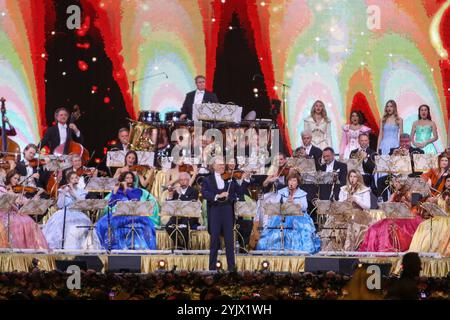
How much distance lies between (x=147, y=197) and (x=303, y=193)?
195cm

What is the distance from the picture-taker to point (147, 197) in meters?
13.1

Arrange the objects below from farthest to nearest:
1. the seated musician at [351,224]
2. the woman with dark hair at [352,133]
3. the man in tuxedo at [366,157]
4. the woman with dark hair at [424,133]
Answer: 1. the woman with dark hair at [352,133]
2. the woman with dark hair at [424,133]
3. the man in tuxedo at [366,157]
4. the seated musician at [351,224]

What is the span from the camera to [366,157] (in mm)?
14047

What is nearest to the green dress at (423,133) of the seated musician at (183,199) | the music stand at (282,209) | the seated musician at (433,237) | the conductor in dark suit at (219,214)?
the seated musician at (433,237)

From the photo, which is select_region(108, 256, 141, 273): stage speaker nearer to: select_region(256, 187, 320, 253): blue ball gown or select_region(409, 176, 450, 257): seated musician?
select_region(256, 187, 320, 253): blue ball gown

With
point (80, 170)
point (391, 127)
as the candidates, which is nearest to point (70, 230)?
point (80, 170)

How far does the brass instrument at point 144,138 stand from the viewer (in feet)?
45.2

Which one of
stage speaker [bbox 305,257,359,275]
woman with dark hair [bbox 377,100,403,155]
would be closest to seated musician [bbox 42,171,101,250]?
stage speaker [bbox 305,257,359,275]

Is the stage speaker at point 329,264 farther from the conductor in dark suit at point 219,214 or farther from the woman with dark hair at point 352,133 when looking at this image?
the woman with dark hair at point 352,133

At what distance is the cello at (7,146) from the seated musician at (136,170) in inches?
58.0

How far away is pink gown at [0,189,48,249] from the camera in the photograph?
12.6 meters

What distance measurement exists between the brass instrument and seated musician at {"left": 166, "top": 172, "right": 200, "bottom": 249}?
77cm
